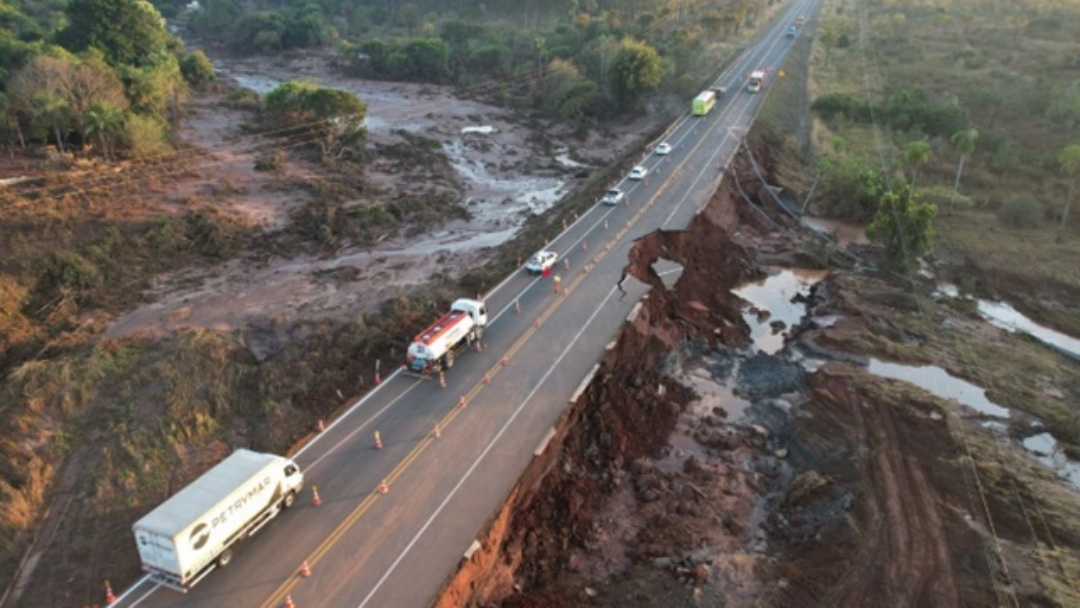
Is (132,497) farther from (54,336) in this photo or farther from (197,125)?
(197,125)

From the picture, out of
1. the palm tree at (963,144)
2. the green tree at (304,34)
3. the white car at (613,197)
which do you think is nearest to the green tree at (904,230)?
the palm tree at (963,144)

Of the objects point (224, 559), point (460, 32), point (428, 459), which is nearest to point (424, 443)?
point (428, 459)

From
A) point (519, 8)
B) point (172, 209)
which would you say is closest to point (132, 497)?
point (172, 209)

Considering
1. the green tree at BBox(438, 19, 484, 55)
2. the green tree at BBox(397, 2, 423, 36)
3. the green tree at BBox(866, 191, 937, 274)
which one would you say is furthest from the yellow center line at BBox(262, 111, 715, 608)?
the green tree at BBox(397, 2, 423, 36)

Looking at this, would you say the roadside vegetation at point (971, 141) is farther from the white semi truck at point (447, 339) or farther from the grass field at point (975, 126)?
the white semi truck at point (447, 339)

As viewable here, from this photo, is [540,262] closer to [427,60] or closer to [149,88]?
[149,88]

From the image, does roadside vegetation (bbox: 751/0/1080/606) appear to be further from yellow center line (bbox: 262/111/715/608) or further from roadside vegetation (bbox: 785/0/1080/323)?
yellow center line (bbox: 262/111/715/608)
